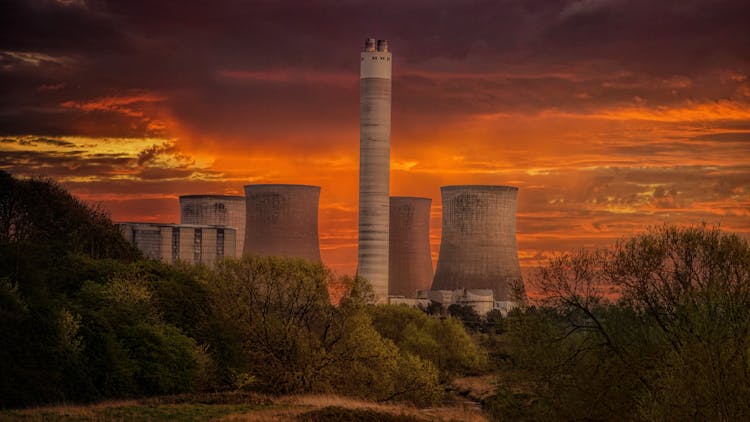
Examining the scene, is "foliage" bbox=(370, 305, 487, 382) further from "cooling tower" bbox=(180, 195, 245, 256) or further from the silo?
"cooling tower" bbox=(180, 195, 245, 256)

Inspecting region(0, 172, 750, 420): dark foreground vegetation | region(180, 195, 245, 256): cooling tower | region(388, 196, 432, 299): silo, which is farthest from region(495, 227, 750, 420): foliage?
region(180, 195, 245, 256): cooling tower

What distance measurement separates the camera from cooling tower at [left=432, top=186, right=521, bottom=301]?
101m

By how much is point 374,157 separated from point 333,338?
57420 millimetres

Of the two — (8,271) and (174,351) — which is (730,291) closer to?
(174,351)

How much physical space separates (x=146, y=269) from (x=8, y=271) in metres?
6.44

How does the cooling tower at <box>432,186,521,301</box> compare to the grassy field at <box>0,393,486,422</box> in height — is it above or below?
above

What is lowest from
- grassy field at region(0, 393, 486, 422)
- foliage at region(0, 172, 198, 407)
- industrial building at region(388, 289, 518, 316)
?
industrial building at region(388, 289, 518, 316)

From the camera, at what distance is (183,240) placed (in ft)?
362

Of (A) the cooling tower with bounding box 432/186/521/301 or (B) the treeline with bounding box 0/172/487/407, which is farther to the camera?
(A) the cooling tower with bounding box 432/186/521/301

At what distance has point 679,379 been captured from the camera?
2006 centimetres

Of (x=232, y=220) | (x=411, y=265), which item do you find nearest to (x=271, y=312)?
(x=411, y=265)

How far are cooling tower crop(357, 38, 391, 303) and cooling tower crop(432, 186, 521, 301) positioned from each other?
10141 millimetres

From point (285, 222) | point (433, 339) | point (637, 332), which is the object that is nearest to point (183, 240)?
point (285, 222)

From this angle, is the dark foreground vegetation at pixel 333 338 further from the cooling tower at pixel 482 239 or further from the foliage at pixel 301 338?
the cooling tower at pixel 482 239
